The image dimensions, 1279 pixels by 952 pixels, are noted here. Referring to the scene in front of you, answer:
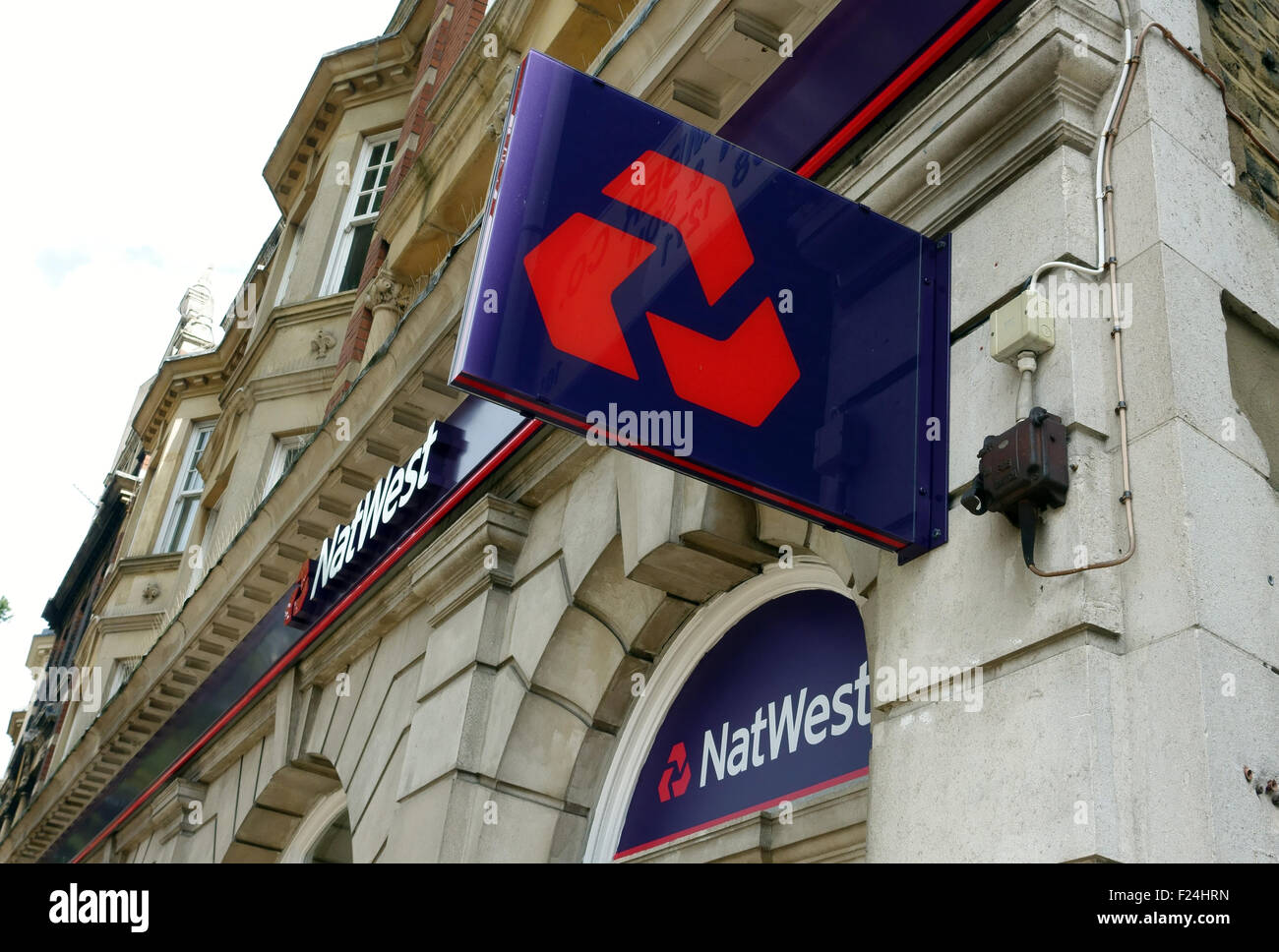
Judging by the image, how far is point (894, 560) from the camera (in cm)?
460

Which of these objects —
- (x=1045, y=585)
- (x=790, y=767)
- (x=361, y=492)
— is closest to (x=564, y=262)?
(x=1045, y=585)

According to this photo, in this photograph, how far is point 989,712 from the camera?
3865mm

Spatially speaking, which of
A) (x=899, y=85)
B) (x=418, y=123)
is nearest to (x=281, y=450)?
(x=418, y=123)

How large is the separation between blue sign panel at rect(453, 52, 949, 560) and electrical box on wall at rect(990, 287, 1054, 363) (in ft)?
1.31

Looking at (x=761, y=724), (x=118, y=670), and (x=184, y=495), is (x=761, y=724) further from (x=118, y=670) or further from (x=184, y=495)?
(x=184, y=495)

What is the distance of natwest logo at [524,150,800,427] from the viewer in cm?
434

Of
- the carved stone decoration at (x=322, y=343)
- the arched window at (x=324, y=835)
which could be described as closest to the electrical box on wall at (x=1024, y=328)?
the arched window at (x=324, y=835)

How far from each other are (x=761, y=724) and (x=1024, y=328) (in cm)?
243

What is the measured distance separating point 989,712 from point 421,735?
4669 mm

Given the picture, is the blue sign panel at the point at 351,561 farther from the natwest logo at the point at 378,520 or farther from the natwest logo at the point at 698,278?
the natwest logo at the point at 698,278

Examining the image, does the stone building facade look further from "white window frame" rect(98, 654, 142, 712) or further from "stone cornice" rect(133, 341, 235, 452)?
"stone cornice" rect(133, 341, 235, 452)

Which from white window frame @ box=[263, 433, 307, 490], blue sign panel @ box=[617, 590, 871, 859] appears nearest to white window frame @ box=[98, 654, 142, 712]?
white window frame @ box=[263, 433, 307, 490]

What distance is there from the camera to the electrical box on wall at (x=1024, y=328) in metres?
4.25

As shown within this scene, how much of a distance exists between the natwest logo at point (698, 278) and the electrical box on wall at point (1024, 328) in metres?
0.73
